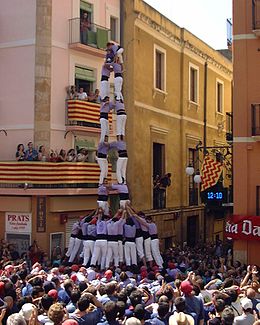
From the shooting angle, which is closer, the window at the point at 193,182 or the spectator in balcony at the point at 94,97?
the spectator in balcony at the point at 94,97

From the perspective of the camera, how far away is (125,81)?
77.9 feet

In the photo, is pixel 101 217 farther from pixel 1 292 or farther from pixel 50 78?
pixel 1 292

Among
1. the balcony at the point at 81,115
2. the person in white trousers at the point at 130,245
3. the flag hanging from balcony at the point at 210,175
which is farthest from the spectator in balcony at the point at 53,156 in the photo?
the flag hanging from balcony at the point at 210,175

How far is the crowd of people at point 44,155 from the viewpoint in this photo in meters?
19.8

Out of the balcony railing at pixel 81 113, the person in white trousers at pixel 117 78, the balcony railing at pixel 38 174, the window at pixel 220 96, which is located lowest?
the balcony railing at pixel 38 174

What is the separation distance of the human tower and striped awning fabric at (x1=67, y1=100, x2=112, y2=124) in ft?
11.8

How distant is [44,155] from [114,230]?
5.05 metres

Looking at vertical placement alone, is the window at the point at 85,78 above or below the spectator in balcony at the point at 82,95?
above

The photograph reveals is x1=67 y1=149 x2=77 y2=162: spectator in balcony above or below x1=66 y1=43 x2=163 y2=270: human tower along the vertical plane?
above

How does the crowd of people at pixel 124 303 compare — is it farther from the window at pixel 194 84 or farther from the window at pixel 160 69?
the window at pixel 194 84

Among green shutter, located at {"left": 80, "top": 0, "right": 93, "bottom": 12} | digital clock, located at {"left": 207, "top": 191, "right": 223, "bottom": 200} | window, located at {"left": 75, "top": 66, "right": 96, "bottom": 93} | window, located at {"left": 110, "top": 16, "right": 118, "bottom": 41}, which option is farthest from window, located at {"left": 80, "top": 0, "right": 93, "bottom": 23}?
digital clock, located at {"left": 207, "top": 191, "right": 223, "bottom": 200}

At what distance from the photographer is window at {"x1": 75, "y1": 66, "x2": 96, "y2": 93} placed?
72.6 feet

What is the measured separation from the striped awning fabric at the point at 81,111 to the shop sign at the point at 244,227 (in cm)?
658

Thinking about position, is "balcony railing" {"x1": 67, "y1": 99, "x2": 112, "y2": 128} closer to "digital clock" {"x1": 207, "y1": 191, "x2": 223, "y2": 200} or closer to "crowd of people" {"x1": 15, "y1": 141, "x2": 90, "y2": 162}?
"crowd of people" {"x1": 15, "y1": 141, "x2": 90, "y2": 162}
